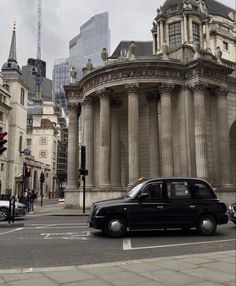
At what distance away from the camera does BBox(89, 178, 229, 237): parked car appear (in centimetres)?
1192

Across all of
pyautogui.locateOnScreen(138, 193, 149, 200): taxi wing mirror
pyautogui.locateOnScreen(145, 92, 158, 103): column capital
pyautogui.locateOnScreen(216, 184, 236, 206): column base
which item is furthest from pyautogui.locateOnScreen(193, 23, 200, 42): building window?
pyautogui.locateOnScreen(138, 193, 149, 200): taxi wing mirror

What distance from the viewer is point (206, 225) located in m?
12.5

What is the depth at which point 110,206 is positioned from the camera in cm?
1189

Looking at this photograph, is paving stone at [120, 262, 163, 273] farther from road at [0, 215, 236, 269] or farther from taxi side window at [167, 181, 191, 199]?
taxi side window at [167, 181, 191, 199]

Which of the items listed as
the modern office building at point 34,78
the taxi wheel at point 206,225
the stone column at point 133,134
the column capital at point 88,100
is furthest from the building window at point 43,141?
the taxi wheel at point 206,225

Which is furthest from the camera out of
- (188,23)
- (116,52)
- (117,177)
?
(116,52)

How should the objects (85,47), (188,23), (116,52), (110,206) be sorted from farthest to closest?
1. (85,47)
2. (116,52)
3. (188,23)
4. (110,206)

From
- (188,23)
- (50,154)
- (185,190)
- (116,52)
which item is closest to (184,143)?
(188,23)

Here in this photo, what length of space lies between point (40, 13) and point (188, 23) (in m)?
145

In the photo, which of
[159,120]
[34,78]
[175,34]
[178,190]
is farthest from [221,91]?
[34,78]

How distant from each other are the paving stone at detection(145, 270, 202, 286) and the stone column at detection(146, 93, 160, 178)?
80.1 ft

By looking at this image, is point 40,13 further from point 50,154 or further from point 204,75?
point 204,75

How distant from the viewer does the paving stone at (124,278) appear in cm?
581

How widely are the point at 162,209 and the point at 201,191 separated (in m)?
1.62
